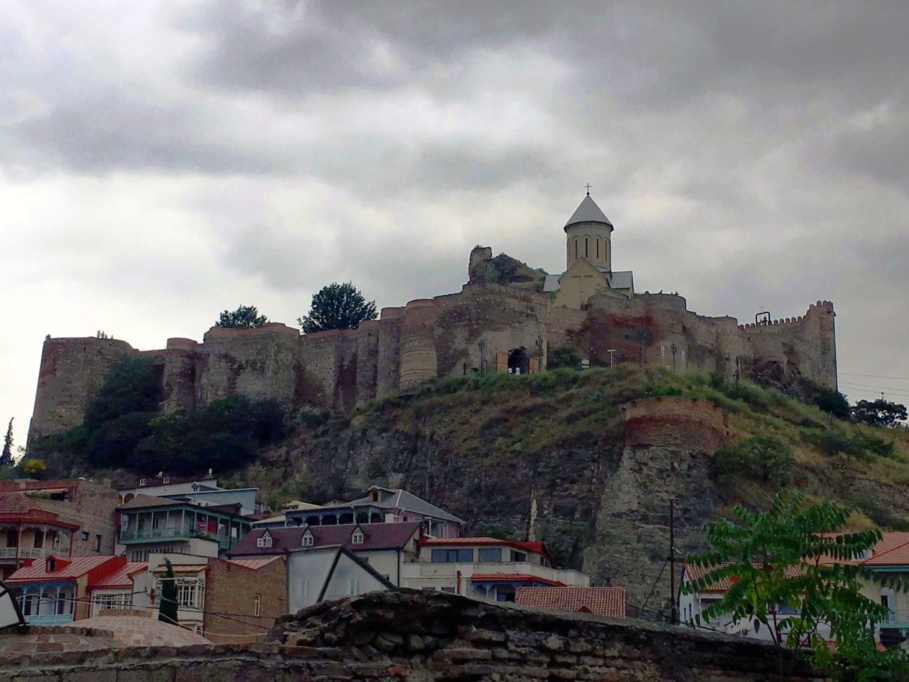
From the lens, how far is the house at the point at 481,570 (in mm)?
39438

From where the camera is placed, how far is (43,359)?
221 ft

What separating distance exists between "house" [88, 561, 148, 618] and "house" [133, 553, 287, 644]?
15cm

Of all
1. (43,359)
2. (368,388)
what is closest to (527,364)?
(368,388)

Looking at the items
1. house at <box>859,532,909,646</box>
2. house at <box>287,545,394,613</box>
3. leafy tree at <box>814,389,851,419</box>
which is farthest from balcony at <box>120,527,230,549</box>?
leafy tree at <box>814,389,851,419</box>

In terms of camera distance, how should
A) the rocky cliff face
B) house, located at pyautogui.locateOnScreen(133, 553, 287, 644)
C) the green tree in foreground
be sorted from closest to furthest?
the green tree in foreground
house, located at pyautogui.locateOnScreen(133, 553, 287, 644)
the rocky cliff face

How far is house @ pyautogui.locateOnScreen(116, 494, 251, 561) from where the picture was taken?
148 feet

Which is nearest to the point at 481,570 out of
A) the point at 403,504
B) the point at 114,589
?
the point at 403,504

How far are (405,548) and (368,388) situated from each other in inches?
835

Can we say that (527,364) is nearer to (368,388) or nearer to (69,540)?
(368,388)

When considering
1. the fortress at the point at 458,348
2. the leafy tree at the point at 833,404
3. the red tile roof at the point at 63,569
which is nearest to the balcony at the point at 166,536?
the red tile roof at the point at 63,569

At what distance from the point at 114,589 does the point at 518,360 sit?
27.9 m

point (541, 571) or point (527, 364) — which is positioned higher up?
point (527, 364)

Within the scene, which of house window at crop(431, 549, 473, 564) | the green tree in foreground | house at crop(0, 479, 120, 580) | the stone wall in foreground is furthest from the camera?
house at crop(0, 479, 120, 580)

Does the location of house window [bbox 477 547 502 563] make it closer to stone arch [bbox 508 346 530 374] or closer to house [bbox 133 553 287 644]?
house [bbox 133 553 287 644]
